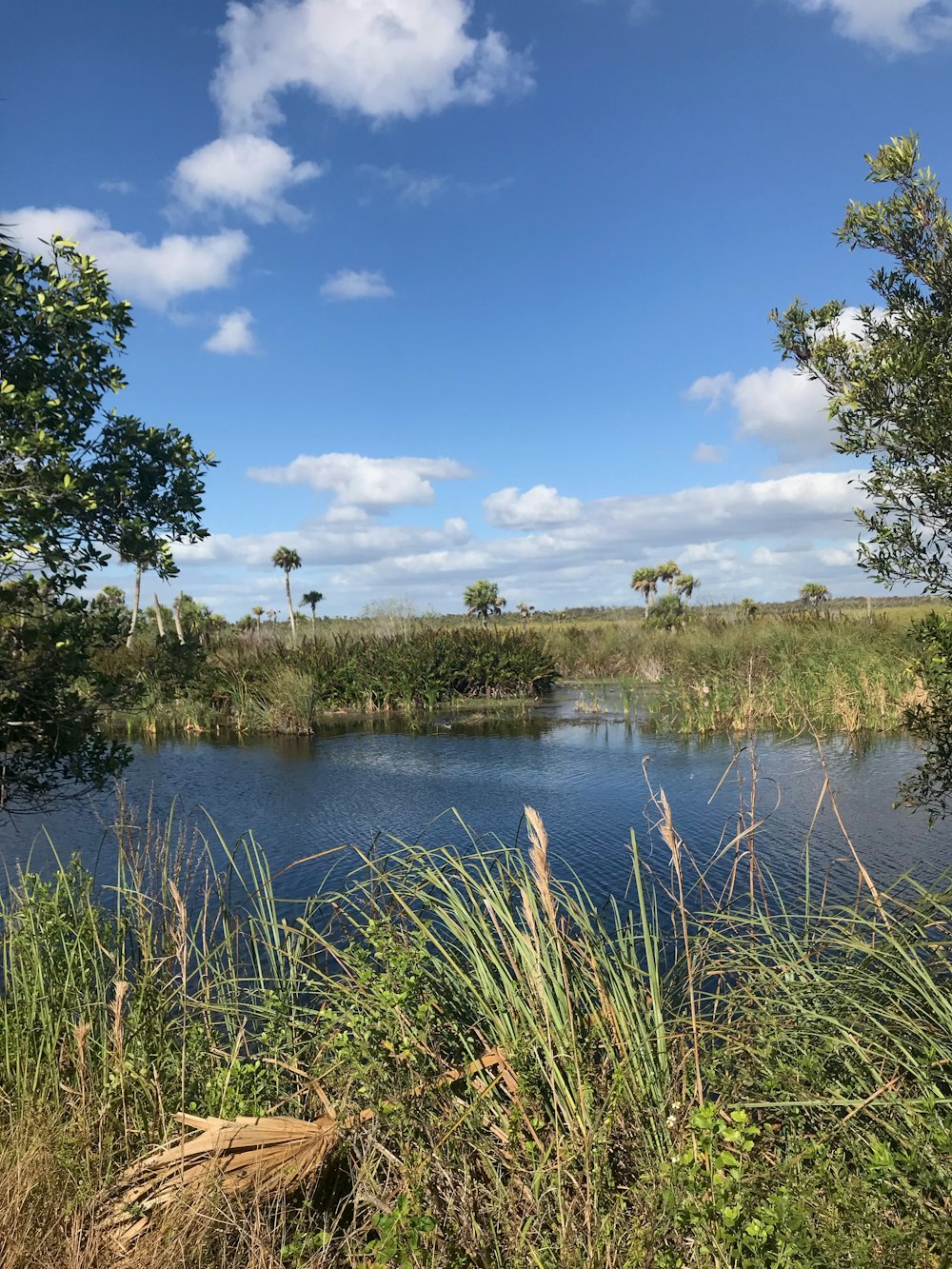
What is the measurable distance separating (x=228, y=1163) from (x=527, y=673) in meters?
20.1

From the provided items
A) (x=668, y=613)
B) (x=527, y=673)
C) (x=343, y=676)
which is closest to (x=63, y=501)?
(x=343, y=676)

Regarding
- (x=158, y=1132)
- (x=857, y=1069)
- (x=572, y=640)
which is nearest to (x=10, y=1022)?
(x=158, y=1132)

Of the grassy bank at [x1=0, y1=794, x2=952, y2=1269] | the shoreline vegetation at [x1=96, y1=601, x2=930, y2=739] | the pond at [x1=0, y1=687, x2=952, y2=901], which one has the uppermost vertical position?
the shoreline vegetation at [x1=96, y1=601, x2=930, y2=739]

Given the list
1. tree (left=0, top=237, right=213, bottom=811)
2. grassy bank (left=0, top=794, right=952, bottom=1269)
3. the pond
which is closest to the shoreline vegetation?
the pond

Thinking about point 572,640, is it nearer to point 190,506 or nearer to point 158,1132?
point 190,506

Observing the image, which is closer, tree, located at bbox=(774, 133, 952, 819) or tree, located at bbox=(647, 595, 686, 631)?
tree, located at bbox=(774, 133, 952, 819)

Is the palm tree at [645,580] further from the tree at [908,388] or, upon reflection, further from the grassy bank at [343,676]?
the tree at [908,388]

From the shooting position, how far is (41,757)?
4.55 meters

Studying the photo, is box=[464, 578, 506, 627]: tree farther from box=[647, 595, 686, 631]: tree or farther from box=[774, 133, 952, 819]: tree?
box=[774, 133, 952, 819]: tree

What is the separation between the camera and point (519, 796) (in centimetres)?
1091

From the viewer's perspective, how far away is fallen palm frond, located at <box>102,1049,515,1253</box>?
2.11 meters

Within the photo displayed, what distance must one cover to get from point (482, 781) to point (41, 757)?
797cm

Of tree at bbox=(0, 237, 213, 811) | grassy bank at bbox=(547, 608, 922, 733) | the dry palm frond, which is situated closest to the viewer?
the dry palm frond

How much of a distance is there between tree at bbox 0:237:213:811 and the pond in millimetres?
557
